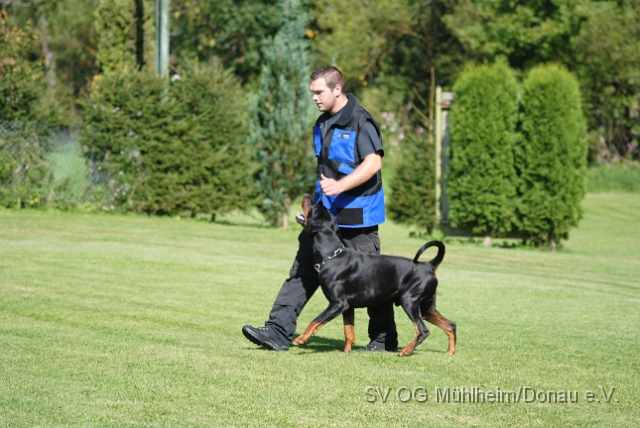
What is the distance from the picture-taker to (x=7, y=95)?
1752 centimetres

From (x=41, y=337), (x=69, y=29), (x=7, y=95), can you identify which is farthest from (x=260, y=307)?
(x=69, y=29)

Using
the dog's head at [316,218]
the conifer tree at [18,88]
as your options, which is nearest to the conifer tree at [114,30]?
the conifer tree at [18,88]

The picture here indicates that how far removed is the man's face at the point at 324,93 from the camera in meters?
6.53

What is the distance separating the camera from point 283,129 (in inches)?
734

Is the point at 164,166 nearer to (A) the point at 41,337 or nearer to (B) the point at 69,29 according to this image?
(A) the point at 41,337

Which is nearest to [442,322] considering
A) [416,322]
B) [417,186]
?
[416,322]

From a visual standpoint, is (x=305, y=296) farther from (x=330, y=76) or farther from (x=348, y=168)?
(x=330, y=76)

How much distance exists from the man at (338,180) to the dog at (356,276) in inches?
8.4

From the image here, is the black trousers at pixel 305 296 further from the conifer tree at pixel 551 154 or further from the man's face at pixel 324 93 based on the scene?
the conifer tree at pixel 551 154

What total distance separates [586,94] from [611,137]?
2.10 meters

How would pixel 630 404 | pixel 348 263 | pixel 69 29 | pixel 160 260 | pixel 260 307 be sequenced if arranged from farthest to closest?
pixel 69 29 → pixel 160 260 → pixel 260 307 → pixel 348 263 → pixel 630 404

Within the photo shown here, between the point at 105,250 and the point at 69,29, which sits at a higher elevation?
the point at 69,29

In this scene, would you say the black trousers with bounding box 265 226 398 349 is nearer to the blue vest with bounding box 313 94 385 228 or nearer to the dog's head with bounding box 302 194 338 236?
the blue vest with bounding box 313 94 385 228

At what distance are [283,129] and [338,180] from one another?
12184mm
